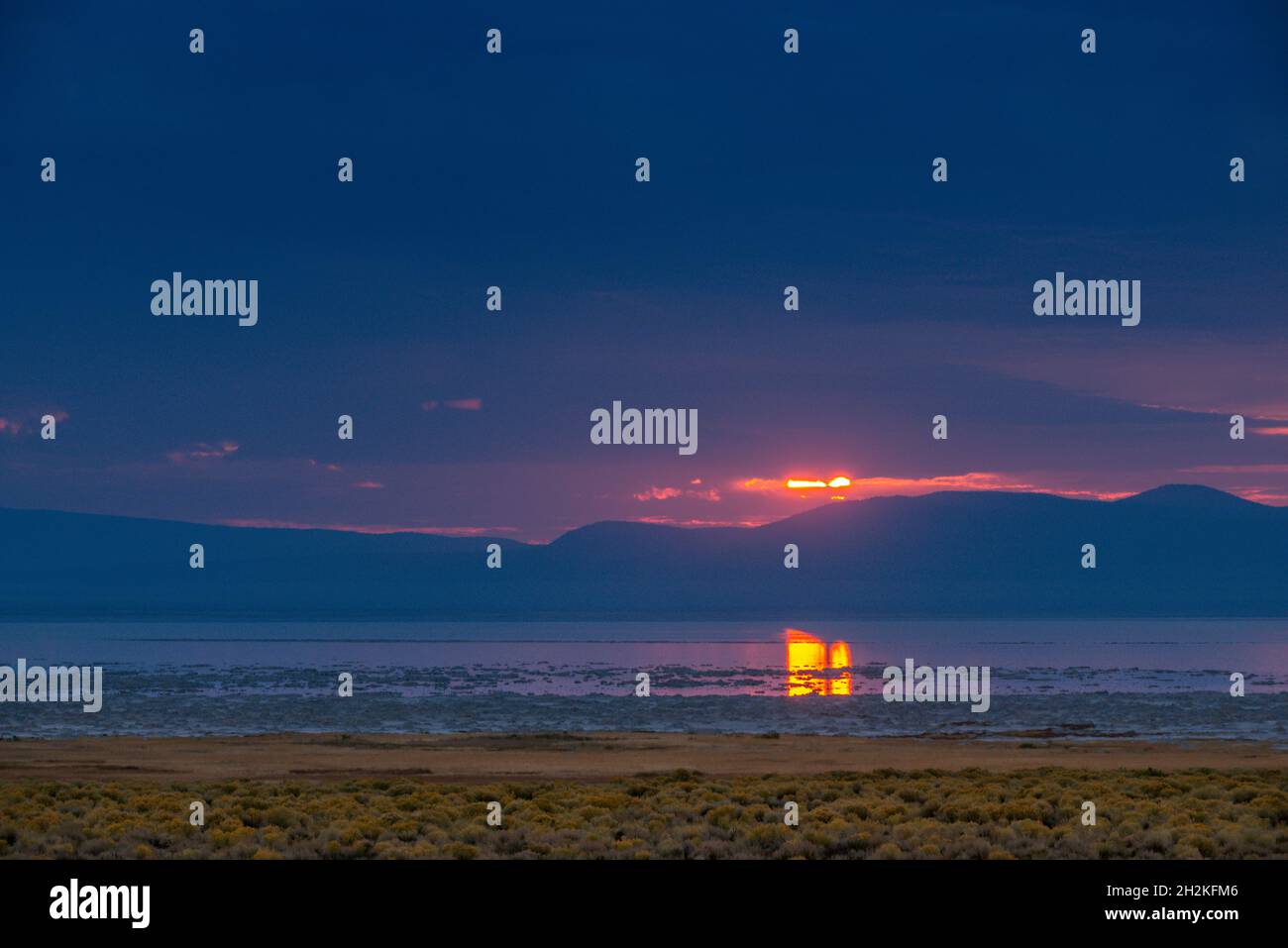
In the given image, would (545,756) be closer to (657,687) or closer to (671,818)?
(671,818)

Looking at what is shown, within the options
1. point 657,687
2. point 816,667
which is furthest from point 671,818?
point 816,667

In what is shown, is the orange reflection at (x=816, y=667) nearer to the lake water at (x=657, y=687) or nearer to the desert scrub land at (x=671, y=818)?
the lake water at (x=657, y=687)

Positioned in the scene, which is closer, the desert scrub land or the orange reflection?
the desert scrub land

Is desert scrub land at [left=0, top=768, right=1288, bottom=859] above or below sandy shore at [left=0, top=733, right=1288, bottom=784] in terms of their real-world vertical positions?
above

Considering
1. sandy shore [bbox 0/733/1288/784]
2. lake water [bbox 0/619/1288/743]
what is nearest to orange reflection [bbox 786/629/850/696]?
lake water [bbox 0/619/1288/743]

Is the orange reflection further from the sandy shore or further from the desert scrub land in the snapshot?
the desert scrub land

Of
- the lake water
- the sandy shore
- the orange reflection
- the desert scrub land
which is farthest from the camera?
the orange reflection
